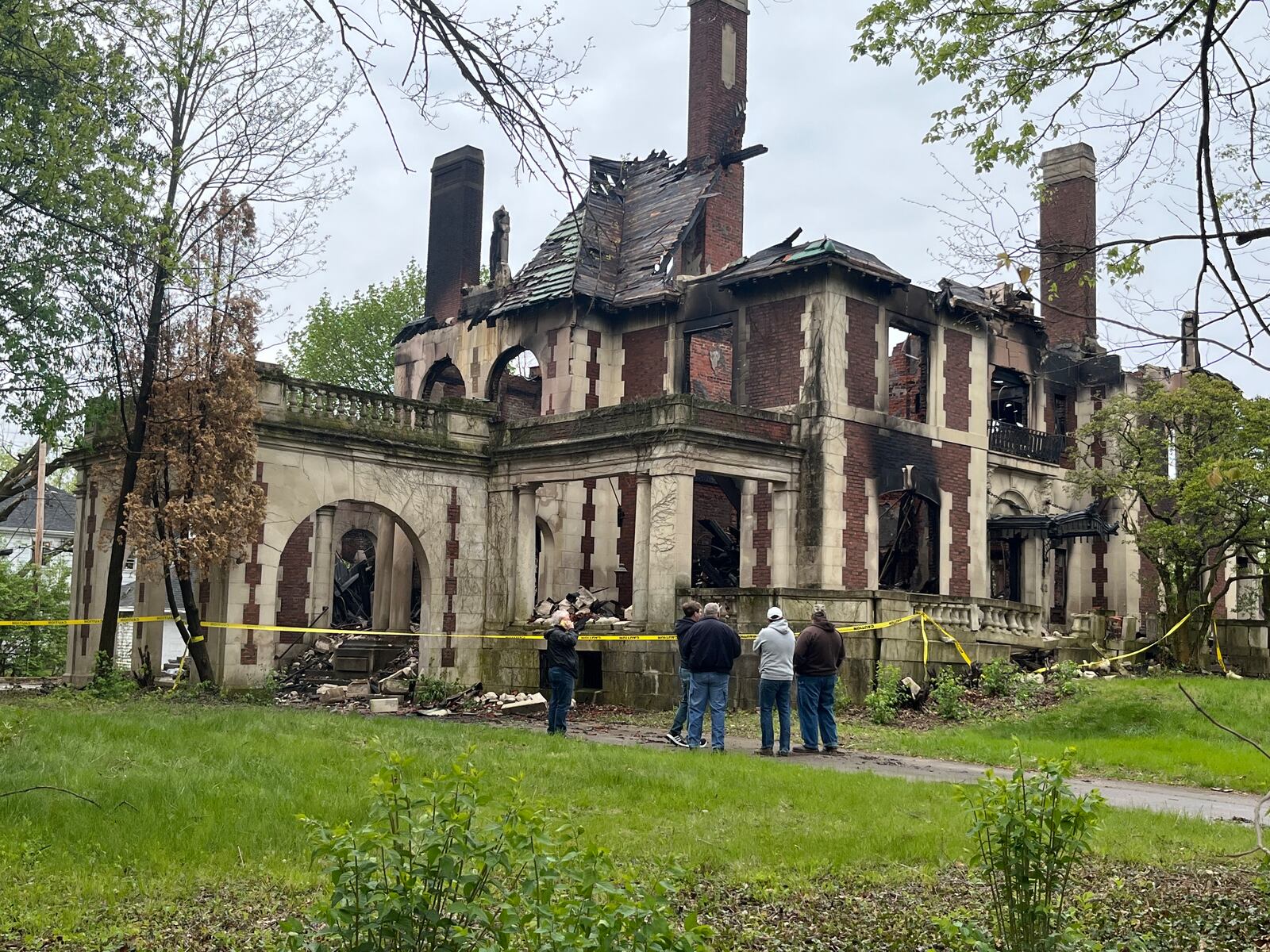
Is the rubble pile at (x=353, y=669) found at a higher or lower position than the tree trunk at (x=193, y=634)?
lower

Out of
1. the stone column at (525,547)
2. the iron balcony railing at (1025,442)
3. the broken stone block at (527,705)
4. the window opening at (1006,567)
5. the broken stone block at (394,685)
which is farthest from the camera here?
the window opening at (1006,567)

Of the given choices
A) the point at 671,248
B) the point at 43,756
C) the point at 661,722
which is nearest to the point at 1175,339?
the point at 43,756

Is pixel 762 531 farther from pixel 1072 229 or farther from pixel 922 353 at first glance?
pixel 1072 229

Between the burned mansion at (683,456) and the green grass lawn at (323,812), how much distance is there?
9733mm

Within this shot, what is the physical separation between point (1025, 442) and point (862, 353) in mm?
8743

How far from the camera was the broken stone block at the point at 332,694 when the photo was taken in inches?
996

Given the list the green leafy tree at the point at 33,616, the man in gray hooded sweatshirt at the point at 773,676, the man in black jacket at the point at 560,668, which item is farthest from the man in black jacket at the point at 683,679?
the green leafy tree at the point at 33,616

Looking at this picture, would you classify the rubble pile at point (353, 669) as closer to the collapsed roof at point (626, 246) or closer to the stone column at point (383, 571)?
the stone column at point (383, 571)

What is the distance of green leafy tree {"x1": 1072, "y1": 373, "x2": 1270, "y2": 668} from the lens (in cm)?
2830

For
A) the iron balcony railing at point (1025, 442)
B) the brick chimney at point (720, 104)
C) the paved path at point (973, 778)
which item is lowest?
the paved path at point (973, 778)

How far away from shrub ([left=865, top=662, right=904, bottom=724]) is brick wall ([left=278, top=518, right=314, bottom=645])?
16.0 meters

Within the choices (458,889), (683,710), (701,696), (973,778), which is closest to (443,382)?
(683,710)

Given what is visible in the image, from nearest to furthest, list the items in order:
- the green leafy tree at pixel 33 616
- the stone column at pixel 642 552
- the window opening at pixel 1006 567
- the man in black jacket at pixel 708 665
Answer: the man in black jacket at pixel 708 665
the stone column at pixel 642 552
the green leafy tree at pixel 33 616
the window opening at pixel 1006 567

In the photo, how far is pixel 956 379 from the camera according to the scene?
30.1m
